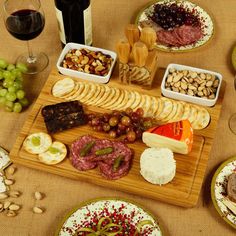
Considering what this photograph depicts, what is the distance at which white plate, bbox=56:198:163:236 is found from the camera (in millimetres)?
1442

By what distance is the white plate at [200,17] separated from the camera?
→ 1959mm

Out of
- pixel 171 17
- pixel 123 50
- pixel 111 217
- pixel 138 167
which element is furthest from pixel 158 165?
pixel 171 17

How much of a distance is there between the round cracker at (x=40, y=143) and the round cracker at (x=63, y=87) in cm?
21

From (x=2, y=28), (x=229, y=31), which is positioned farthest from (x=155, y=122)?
(x=2, y=28)

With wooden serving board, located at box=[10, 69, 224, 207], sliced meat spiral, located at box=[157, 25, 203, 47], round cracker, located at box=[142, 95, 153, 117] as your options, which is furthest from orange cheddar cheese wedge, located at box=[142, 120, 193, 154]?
sliced meat spiral, located at box=[157, 25, 203, 47]

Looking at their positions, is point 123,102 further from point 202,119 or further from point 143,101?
point 202,119

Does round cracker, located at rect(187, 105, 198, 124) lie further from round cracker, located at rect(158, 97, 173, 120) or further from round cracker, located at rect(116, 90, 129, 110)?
round cracker, located at rect(116, 90, 129, 110)

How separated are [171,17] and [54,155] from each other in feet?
2.57

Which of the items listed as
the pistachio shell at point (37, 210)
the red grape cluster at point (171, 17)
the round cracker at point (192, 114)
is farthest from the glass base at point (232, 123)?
the pistachio shell at point (37, 210)

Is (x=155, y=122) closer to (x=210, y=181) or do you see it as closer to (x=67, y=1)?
(x=210, y=181)

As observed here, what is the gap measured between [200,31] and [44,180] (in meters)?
0.90

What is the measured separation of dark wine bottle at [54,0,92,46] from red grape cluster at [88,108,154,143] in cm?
36

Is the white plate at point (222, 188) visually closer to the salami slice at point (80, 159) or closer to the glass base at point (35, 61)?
the salami slice at point (80, 159)

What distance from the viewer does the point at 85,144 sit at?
62.9 inches
